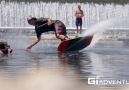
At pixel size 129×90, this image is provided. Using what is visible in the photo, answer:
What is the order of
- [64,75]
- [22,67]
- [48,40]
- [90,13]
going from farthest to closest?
[90,13] < [48,40] < [22,67] < [64,75]

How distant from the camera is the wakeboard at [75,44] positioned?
1638 centimetres

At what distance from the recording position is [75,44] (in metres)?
16.5

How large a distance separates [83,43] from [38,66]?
17.5 ft

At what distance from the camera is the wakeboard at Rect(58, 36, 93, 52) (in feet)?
53.7

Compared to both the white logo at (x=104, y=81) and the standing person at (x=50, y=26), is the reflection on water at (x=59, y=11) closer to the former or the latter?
the standing person at (x=50, y=26)

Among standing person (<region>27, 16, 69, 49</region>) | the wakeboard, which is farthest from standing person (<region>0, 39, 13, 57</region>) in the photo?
standing person (<region>27, 16, 69, 49</region>)

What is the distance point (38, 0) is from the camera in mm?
30344

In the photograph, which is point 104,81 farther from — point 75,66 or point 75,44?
point 75,44

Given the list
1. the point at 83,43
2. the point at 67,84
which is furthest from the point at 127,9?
the point at 67,84

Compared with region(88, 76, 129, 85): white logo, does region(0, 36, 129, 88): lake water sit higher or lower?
lower

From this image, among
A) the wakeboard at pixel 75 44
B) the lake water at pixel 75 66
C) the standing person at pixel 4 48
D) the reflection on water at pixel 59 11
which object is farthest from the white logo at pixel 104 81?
the reflection on water at pixel 59 11

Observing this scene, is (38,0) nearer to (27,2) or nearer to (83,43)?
(27,2)

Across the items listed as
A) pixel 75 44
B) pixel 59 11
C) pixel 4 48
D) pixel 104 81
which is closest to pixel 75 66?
pixel 104 81

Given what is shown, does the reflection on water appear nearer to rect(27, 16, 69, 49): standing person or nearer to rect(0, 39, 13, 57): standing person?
rect(27, 16, 69, 49): standing person
